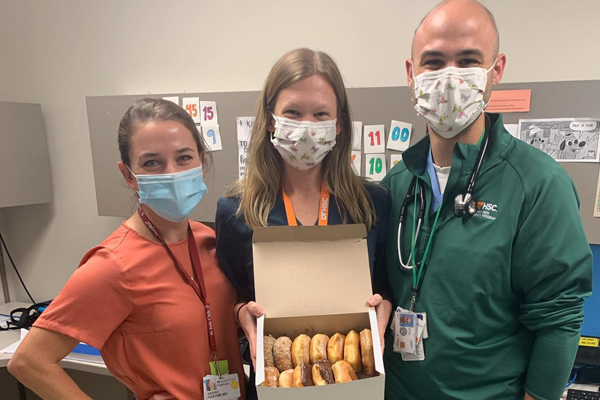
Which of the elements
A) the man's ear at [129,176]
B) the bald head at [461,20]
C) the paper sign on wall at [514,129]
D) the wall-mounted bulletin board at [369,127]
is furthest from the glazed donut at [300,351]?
the paper sign on wall at [514,129]

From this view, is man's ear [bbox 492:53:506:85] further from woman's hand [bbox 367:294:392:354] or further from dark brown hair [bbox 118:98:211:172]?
dark brown hair [bbox 118:98:211:172]

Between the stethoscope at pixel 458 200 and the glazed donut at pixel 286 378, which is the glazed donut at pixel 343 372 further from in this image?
the stethoscope at pixel 458 200

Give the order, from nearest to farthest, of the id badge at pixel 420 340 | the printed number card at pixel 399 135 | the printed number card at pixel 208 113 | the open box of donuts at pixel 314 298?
the open box of donuts at pixel 314 298
the id badge at pixel 420 340
the printed number card at pixel 399 135
the printed number card at pixel 208 113

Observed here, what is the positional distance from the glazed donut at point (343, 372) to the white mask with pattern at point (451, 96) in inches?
31.1

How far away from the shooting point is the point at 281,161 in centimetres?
142

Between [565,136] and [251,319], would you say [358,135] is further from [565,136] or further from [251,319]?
[251,319]

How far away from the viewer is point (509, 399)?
1208 mm

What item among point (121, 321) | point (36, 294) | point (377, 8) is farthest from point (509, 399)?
point (36, 294)

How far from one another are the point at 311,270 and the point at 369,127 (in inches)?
45.9

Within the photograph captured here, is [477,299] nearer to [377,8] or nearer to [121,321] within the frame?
[121,321]

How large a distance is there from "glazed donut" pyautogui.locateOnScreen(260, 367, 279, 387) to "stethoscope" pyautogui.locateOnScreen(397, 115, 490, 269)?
0.54 meters

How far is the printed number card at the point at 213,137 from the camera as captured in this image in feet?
7.80

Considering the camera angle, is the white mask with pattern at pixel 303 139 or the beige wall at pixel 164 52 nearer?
the white mask with pattern at pixel 303 139

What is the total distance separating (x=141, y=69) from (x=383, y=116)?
1.81 meters
